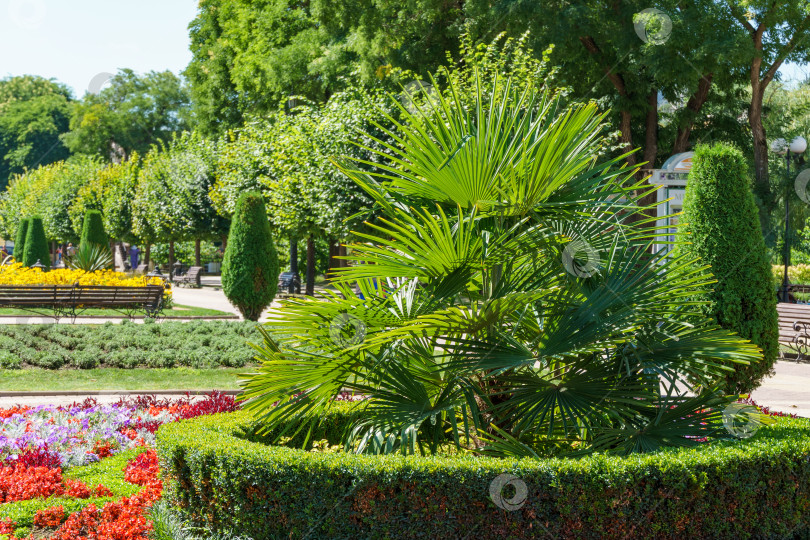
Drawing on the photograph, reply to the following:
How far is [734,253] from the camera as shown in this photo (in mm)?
8148

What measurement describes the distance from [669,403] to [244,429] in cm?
254

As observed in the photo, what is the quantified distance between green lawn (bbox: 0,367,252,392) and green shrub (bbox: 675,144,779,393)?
5621 mm

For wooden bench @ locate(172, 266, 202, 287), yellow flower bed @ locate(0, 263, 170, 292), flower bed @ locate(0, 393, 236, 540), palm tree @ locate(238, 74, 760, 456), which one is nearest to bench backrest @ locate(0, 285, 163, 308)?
yellow flower bed @ locate(0, 263, 170, 292)

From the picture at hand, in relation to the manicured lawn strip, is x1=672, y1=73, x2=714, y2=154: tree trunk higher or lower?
higher

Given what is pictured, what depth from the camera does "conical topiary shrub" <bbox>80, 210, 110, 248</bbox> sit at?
29516 mm

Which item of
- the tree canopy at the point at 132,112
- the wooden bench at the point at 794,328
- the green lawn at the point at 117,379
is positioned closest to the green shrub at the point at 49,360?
the green lawn at the point at 117,379

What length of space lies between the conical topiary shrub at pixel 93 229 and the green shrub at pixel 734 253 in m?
25.4

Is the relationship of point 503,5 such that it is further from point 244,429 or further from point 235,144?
point 244,429

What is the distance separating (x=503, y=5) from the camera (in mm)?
19703

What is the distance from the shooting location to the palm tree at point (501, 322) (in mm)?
4281

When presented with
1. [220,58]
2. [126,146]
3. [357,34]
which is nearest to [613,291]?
[357,34]

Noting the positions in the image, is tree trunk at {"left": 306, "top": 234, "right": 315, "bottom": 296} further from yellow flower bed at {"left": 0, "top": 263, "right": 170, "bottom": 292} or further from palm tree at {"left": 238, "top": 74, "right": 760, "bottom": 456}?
palm tree at {"left": 238, "top": 74, "right": 760, "bottom": 456}

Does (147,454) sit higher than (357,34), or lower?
lower

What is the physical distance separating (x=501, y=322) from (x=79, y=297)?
48.9 feet
